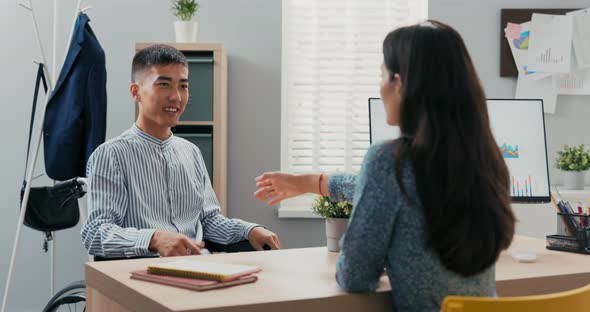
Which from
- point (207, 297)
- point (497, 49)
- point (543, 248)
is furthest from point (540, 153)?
point (497, 49)

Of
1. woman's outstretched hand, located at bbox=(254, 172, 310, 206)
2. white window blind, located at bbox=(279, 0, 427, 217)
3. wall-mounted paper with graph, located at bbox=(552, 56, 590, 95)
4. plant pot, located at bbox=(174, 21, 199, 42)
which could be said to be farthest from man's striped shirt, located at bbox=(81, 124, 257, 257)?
wall-mounted paper with graph, located at bbox=(552, 56, 590, 95)

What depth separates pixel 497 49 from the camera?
159 inches

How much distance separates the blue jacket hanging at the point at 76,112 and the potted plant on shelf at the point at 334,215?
1.44 meters

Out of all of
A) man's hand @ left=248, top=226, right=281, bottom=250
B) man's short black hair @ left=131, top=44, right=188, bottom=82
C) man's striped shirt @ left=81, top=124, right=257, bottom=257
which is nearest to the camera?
man's striped shirt @ left=81, top=124, right=257, bottom=257

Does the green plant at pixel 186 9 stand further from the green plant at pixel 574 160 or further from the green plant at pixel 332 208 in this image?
the green plant at pixel 574 160

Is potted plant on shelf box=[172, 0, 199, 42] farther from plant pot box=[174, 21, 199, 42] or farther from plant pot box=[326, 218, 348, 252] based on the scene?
plant pot box=[326, 218, 348, 252]

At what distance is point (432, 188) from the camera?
133 centimetres

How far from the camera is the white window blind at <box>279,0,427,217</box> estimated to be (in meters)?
4.07

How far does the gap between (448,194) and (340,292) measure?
12.3 inches

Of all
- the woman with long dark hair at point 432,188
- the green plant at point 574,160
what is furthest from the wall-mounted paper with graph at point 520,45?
the woman with long dark hair at point 432,188

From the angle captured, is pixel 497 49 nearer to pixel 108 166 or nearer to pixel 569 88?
pixel 569 88

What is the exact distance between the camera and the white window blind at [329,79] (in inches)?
160

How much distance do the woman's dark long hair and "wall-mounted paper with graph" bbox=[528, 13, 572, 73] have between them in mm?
2776

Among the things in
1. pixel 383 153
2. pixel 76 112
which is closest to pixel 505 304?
pixel 383 153
